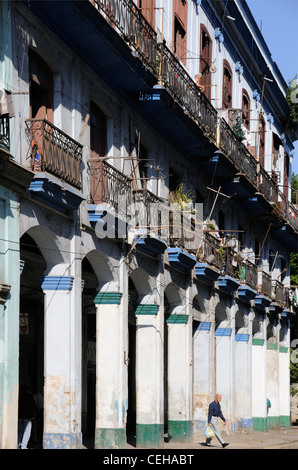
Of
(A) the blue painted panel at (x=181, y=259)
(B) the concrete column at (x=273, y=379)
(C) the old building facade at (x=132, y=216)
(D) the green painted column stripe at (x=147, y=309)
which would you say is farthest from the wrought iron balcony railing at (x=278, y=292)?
(D) the green painted column stripe at (x=147, y=309)

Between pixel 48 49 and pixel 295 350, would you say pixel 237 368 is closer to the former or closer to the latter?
pixel 295 350

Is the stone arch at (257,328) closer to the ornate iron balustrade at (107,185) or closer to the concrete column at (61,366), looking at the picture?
the ornate iron balustrade at (107,185)

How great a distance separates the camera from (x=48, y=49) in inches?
653

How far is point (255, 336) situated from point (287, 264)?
24.4 ft

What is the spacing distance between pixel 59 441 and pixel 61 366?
122cm

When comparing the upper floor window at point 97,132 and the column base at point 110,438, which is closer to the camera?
the column base at point 110,438

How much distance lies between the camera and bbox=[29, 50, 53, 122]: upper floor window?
1652 centimetres

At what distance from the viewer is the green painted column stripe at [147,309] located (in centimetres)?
2178

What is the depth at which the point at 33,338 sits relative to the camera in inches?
912

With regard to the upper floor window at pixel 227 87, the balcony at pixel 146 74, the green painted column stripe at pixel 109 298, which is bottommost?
the green painted column stripe at pixel 109 298

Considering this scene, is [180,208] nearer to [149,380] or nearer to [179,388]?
[149,380]

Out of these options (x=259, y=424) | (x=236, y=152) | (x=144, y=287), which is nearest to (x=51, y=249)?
(x=144, y=287)

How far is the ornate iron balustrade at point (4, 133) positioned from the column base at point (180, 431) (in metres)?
11.1

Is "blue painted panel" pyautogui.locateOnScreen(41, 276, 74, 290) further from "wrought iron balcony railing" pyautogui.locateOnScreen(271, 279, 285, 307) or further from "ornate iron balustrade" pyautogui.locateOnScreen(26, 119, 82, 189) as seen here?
"wrought iron balcony railing" pyautogui.locateOnScreen(271, 279, 285, 307)
